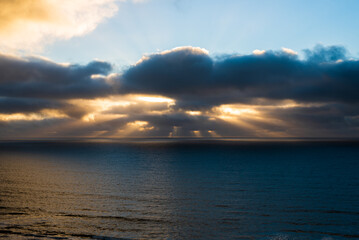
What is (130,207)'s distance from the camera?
43062mm

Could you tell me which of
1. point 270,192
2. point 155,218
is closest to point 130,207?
point 155,218

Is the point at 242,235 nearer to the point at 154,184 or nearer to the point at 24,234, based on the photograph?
the point at 24,234

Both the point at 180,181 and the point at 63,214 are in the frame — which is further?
the point at 180,181

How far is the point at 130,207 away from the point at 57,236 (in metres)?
14.1

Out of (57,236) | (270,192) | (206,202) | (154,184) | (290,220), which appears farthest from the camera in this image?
(154,184)

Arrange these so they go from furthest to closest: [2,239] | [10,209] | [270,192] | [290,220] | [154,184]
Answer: [154,184], [270,192], [10,209], [290,220], [2,239]

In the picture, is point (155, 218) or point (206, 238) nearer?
point (206, 238)

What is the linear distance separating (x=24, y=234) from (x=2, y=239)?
2372mm

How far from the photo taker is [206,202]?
4634 cm

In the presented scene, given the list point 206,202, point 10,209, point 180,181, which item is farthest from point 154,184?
point 10,209

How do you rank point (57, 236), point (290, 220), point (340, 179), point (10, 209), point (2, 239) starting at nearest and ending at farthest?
1. point (2, 239)
2. point (57, 236)
3. point (290, 220)
4. point (10, 209)
5. point (340, 179)

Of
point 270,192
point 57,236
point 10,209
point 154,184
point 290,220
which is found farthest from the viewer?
point 154,184

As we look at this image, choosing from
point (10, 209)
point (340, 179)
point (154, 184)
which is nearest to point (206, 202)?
point (154, 184)

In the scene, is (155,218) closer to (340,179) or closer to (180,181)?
(180,181)
